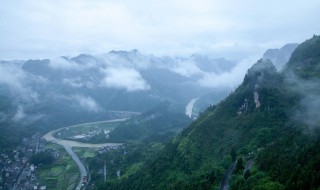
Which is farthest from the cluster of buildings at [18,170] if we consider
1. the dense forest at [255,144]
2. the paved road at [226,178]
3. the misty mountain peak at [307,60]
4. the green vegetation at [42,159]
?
the misty mountain peak at [307,60]

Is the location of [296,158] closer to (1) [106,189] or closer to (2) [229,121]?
(2) [229,121]

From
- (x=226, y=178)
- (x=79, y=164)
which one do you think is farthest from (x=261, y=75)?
(x=79, y=164)

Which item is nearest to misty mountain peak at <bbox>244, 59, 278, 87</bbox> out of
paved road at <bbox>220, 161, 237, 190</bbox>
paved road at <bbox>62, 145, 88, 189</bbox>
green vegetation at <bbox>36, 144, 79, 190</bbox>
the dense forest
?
the dense forest

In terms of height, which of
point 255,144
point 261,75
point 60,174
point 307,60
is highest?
point 307,60

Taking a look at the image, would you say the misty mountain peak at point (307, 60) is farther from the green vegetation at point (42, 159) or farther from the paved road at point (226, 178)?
the green vegetation at point (42, 159)

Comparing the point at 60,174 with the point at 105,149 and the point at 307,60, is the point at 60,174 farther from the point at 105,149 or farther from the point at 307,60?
the point at 307,60

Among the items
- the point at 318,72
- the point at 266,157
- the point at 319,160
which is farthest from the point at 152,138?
the point at 319,160

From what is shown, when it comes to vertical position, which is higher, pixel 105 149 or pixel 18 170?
pixel 105 149
